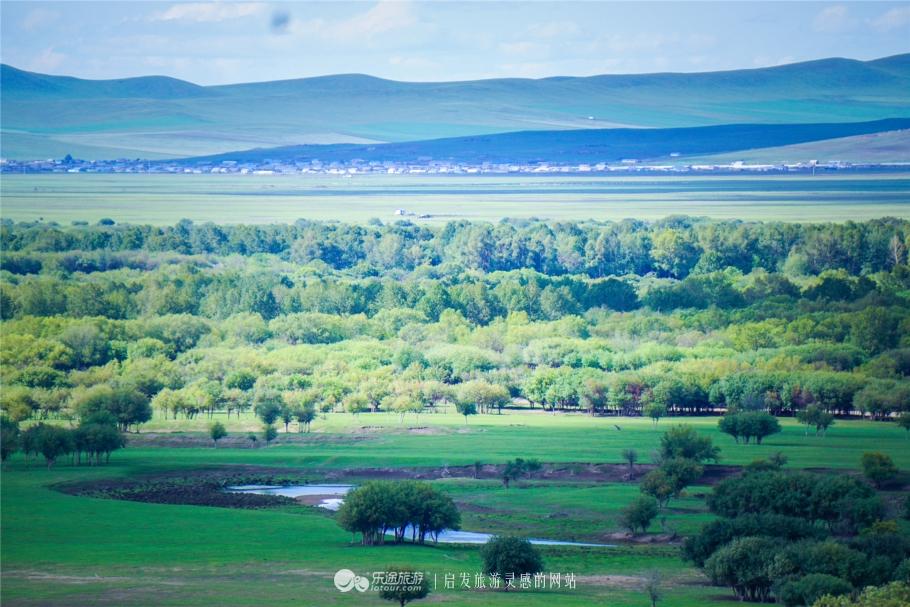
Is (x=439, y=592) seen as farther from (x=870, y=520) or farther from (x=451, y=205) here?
(x=451, y=205)

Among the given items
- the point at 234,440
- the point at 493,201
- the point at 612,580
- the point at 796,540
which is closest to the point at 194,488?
the point at 234,440

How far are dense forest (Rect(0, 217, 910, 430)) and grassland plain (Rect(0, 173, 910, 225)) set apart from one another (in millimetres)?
12545

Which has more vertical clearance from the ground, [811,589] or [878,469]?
[878,469]

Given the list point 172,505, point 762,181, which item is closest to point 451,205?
point 762,181

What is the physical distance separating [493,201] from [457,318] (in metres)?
79.3

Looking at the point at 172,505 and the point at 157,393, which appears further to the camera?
the point at 157,393

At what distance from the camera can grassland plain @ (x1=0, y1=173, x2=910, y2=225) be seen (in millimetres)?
149625

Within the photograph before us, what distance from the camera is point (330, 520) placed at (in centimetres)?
5131

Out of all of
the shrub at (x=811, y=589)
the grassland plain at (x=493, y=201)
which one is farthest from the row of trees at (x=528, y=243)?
the shrub at (x=811, y=589)

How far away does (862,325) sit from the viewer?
286 ft

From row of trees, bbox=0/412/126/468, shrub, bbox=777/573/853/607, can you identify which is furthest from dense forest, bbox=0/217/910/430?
shrub, bbox=777/573/853/607

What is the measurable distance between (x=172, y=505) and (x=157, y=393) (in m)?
25.0

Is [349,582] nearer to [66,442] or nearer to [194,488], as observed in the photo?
[194,488]

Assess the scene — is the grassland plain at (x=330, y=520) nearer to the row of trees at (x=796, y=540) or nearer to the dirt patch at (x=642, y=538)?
the dirt patch at (x=642, y=538)
